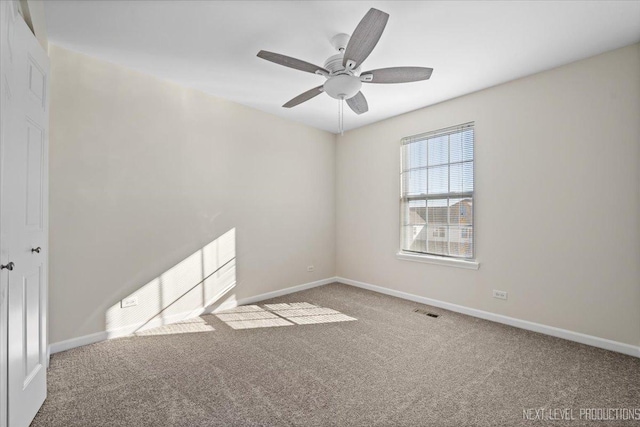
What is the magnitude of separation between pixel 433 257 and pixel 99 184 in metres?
3.98

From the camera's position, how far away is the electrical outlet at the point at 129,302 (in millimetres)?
2982

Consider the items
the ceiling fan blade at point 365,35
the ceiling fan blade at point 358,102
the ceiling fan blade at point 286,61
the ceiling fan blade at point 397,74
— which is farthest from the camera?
the ceiling fan blade at point 358,102

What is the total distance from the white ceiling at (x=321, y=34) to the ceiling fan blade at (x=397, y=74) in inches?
14.8

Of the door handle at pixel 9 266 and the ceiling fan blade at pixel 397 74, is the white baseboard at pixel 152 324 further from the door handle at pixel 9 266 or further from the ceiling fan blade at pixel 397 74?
the ceiling fan blade at pixel 397 74

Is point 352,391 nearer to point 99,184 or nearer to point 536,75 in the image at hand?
point 99,184

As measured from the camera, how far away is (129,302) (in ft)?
9.93

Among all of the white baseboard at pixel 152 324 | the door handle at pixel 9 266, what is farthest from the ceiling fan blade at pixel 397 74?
the white baseboard at pixel 152 324

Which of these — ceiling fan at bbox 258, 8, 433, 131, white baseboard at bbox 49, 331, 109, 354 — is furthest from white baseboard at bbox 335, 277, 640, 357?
white baseboard at bbox 49, 331, 109, 354

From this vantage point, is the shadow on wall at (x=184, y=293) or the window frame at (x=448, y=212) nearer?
the shadow on wall at (x=184, y=293)

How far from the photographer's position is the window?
368 centimetres

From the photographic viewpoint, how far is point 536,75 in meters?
3.08

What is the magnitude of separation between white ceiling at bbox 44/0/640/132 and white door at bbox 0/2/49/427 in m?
0.75

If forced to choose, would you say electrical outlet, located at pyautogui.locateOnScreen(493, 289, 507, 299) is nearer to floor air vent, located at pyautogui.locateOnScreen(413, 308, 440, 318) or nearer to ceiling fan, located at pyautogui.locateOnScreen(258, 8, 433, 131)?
floor air vent, located at pyautogui.locateOnScreen(413, 308, 440, 318)

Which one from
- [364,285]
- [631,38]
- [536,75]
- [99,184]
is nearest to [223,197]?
[99,184]
